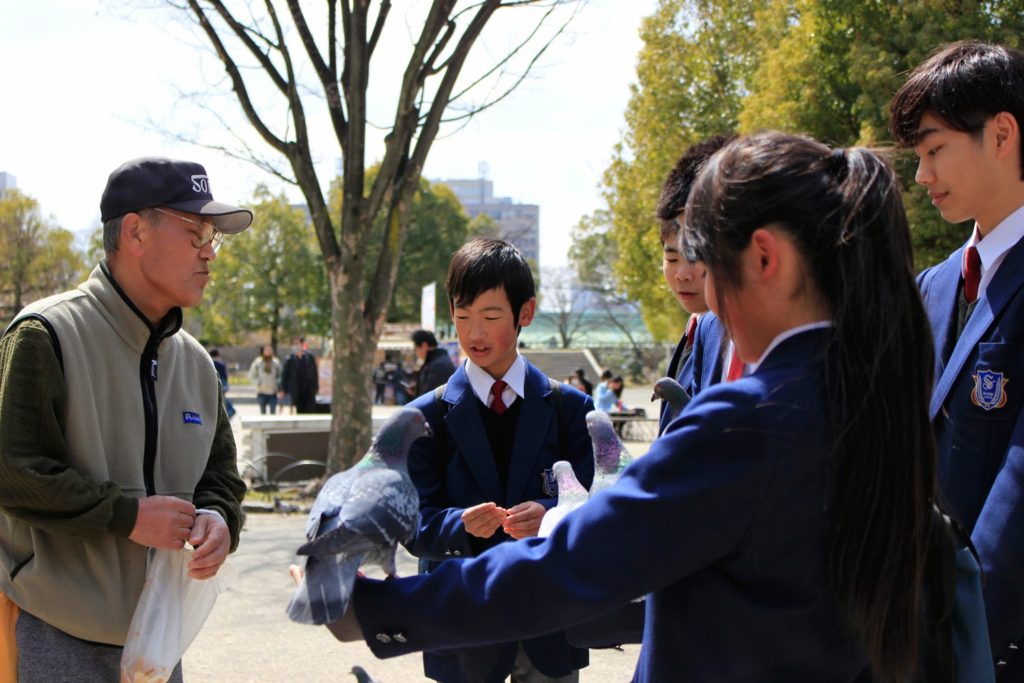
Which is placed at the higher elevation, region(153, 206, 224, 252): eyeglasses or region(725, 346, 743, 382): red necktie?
region(153, 206, 224, 252): eyeglasses

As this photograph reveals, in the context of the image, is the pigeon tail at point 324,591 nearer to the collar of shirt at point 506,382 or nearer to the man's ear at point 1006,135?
the collar of shirt at point 506,382

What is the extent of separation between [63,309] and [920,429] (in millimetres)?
2184

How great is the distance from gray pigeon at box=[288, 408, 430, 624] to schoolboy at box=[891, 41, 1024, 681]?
1.28 meters

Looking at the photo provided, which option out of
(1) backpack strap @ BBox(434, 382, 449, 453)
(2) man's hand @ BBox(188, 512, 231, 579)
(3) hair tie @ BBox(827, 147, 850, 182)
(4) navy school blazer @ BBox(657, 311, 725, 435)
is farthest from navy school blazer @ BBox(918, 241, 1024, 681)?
(2) man's hand @ BBox(188, 512, 231, 579)

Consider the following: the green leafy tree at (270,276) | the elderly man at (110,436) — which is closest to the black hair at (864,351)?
the elderly man at (110,436)

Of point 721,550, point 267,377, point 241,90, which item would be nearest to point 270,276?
point 267,377

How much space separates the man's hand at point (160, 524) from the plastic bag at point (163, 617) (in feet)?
0.23

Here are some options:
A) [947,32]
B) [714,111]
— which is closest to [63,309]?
[947,32]

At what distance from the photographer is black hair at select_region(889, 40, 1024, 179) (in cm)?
230

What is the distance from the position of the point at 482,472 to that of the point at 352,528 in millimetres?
1333

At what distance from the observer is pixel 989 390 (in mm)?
2174

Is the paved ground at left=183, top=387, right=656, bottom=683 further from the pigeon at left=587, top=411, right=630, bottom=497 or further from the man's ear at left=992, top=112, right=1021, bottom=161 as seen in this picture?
the man's ear at left=992, top=112, right=1021, bottom=161

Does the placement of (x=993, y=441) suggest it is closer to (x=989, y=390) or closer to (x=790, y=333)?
(x=989, y=390)

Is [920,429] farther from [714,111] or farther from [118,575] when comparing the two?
[714,111]
